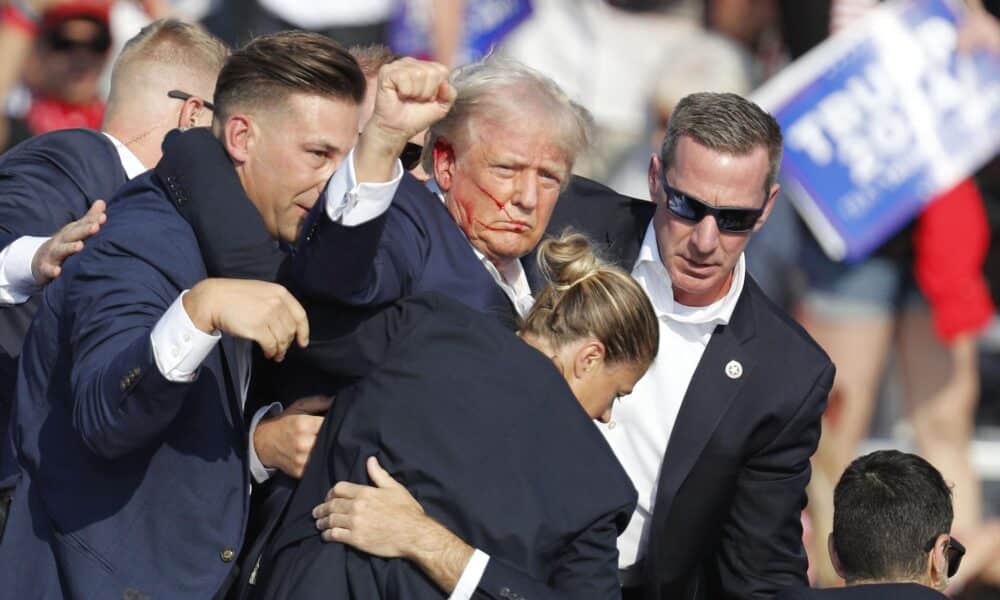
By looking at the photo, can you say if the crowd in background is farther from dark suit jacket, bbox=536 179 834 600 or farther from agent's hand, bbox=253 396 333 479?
agent's hand, bbox=253 396 333 479

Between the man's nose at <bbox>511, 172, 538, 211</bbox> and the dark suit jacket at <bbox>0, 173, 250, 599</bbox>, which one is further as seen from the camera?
the man's nose at <bbox>511, 172, 538, 211</bbox>

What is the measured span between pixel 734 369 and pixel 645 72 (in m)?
2.50

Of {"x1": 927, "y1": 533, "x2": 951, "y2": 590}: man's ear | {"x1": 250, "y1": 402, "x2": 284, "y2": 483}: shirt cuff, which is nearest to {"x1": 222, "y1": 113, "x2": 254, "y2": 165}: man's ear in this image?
{"x1": 250, "y1": 402, "x2": 284, "y2": 483}: shirt cuff

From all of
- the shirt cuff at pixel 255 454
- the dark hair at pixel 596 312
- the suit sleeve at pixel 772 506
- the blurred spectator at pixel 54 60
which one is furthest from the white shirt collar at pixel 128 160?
the blurred spectator at pixel 54 60

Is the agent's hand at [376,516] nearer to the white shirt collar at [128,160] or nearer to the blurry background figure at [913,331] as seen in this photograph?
the white shirt collar at [128,160]

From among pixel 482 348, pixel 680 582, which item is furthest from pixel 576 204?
pixel 482 348

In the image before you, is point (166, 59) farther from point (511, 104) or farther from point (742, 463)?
point (742, 463)

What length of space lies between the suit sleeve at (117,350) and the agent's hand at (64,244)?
5.8 inches

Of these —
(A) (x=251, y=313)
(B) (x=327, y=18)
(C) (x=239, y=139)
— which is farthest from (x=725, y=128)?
(B) (x=327, y=18)

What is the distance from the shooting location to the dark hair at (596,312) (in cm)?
284

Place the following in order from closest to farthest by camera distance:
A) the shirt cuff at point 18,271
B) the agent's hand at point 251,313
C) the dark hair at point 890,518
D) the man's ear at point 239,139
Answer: the agent's hand at point 251,313
the man's ear at point 239,139
the dark hair at point 890,518
the shirt cuff at point 18,271

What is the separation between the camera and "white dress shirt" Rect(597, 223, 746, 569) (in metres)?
3.65

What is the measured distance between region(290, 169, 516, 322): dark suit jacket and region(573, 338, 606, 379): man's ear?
223 millimetres

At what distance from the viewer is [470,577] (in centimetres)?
260
